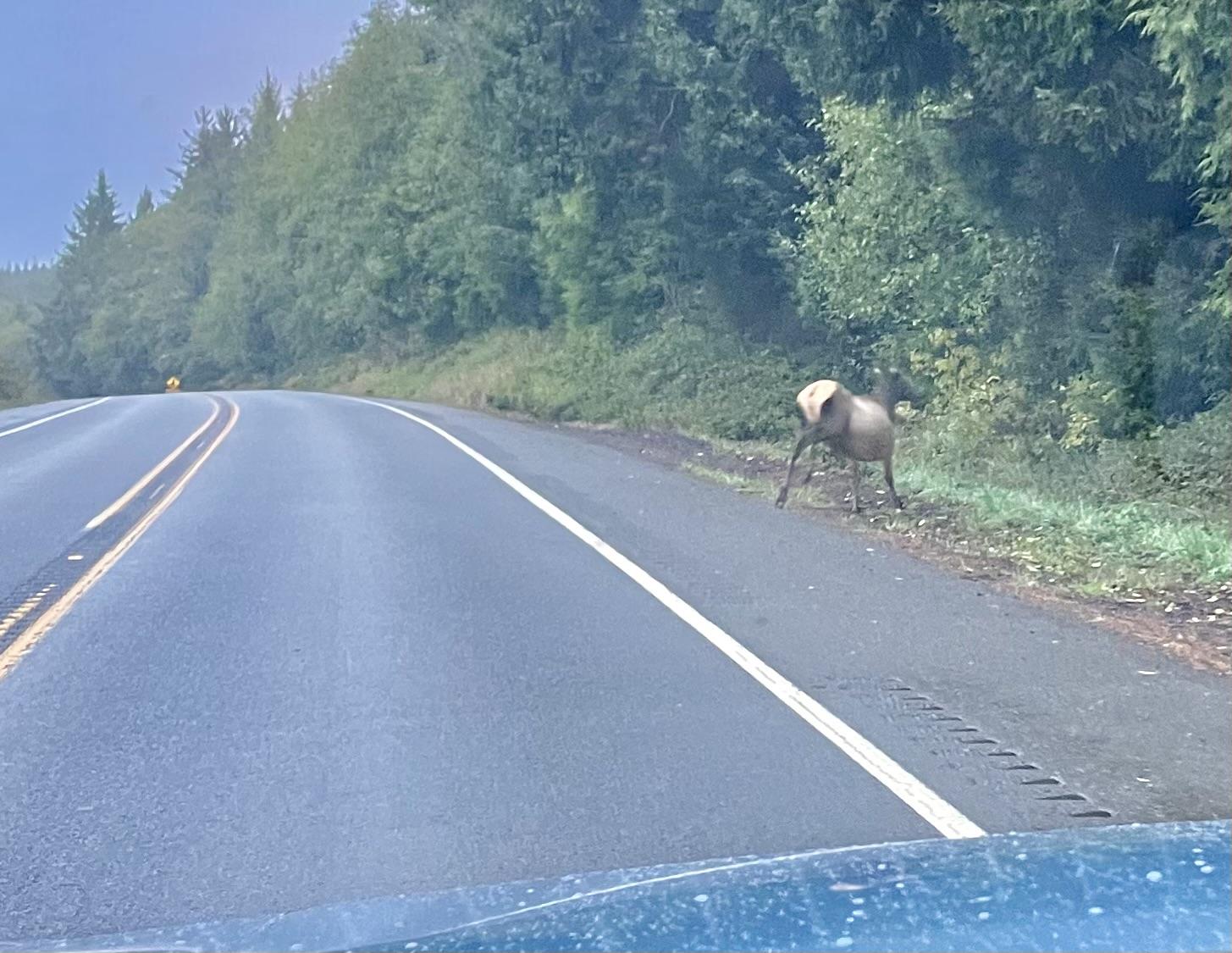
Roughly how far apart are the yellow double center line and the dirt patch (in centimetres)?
621

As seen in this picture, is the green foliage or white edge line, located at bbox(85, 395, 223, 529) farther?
the green foliage

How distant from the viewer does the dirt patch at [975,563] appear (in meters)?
9.31

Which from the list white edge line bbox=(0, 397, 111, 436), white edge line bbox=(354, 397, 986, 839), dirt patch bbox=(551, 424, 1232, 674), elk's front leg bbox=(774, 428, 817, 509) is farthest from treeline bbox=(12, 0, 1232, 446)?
white edge line bbox=(0, 397, 111, 436)

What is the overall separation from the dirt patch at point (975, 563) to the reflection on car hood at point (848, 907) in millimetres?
4669

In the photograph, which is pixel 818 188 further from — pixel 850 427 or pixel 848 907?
pixel 848 907

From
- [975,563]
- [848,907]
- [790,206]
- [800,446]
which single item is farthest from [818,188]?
[848,907]

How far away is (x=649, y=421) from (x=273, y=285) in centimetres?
4837

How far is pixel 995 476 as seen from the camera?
A: 17188 millimetres

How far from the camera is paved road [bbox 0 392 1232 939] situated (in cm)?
565

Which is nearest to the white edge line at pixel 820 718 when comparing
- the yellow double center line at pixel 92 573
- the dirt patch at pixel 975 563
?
the dirt patch at pixel 975 563

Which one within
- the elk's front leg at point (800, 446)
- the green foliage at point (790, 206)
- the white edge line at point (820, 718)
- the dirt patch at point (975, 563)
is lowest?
the dirt patch at point (975, 563)

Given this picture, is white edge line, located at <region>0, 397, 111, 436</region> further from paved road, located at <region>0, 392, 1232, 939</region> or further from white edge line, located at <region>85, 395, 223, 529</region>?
paved road, located at <region>0, 392, 1232, 939</region>

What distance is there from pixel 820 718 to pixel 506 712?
151 centimetres

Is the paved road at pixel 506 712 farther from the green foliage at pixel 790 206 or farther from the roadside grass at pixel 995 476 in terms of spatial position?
the green foliage at pixel 790 206
